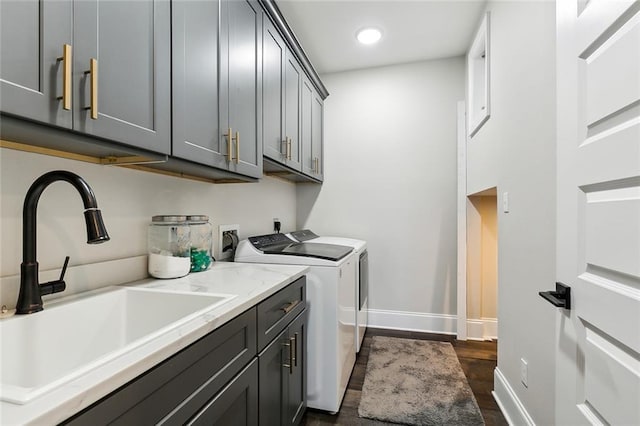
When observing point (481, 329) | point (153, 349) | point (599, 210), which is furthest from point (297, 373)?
point (481, 329)

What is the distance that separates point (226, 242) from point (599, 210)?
180 centimetres

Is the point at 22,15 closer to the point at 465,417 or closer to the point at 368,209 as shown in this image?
the point at 465,417

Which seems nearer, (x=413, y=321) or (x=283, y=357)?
(x=283, y=357)

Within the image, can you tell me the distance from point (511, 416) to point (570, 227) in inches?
53.0

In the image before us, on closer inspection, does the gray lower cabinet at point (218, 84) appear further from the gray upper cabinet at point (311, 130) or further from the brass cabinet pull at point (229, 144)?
the gray upper cabinet at point (311, 130)

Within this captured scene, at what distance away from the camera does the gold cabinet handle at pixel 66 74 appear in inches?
28.1

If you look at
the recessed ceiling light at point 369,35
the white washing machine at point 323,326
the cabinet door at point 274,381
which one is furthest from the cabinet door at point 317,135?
the cabinet door at point 274,381

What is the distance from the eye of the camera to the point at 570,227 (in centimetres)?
89

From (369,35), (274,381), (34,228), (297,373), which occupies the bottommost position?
(297,373)

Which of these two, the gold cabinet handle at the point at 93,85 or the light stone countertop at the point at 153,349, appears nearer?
the light stone countertop at the point at 153,349

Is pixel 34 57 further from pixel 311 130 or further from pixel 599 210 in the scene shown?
pixel 311 130

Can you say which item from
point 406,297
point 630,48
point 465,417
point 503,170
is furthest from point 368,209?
point 630,48

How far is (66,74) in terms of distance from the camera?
716 mm

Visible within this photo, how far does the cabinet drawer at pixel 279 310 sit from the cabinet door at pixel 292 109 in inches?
37.7
